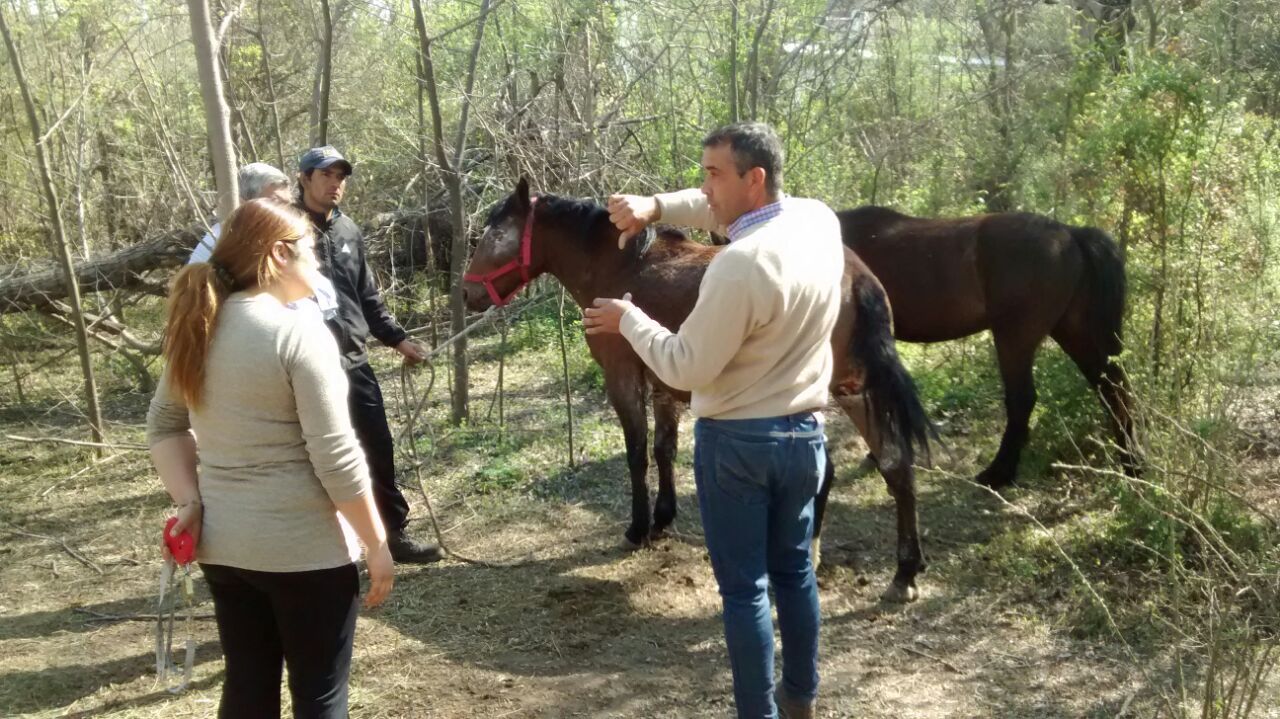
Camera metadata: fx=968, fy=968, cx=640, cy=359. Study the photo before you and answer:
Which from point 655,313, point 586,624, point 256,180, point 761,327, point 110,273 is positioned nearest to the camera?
point 761,327

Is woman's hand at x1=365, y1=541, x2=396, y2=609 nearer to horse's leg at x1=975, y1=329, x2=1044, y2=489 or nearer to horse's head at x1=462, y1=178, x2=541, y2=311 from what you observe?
horse's head at x1=462, y1=178, x2=541, y2=311

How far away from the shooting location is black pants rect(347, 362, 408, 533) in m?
4.63

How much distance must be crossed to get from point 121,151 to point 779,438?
10112mm

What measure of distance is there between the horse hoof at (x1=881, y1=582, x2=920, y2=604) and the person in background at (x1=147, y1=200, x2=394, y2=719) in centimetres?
285

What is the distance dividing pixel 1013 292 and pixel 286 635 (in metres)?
4.76

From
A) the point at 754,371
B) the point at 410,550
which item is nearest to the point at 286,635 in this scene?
the point at 754,371

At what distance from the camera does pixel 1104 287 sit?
5.65 metres

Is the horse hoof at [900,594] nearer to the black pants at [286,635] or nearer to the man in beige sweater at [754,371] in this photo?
the man in beige sweater at [754,371]

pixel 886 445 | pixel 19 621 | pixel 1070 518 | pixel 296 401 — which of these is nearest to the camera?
pixel 296 401

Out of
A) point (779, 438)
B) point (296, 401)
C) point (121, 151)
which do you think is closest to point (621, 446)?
point (779, 438)

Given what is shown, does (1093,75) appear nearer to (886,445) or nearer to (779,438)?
(886,445)

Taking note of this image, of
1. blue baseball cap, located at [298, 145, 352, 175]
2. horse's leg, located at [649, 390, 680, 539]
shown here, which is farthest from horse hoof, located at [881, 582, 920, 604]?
blue baseball cap, located at [298, 145, 352, 175]

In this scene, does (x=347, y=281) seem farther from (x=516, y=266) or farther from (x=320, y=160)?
(x=516, y=266)

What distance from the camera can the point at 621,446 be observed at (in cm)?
700
